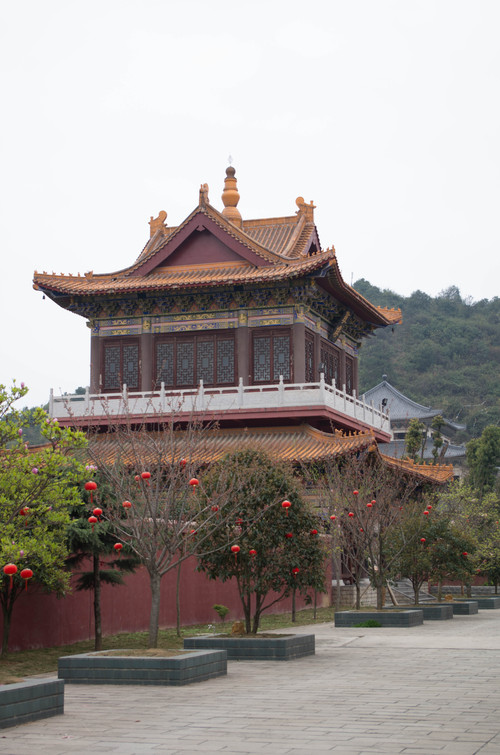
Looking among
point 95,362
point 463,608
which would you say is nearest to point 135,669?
point 463,608

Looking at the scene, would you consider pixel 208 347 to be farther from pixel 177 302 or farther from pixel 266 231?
pixel 266 231

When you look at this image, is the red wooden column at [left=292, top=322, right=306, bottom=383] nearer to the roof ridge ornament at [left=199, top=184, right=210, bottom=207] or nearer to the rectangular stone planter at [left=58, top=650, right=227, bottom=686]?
the roof ridge ornament at [left=199, top=184, right=210, bottom=207]

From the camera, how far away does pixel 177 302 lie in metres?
35.4

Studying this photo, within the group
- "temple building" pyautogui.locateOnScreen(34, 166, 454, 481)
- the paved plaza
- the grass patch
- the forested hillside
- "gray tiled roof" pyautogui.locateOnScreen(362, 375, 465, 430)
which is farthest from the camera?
the forested hillside

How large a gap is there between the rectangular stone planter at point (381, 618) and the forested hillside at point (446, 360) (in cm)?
8146

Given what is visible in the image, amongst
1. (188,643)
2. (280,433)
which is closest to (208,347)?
Answer: (280,433)

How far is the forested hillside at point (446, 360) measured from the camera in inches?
4505

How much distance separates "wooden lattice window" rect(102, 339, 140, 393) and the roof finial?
593cm

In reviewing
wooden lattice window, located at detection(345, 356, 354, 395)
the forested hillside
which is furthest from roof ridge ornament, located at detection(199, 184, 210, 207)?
the forested hillside

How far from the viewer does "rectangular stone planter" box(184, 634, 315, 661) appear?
52.2ft

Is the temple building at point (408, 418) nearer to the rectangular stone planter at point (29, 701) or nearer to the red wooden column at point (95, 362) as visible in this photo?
the red wooden column at point (95, 362)

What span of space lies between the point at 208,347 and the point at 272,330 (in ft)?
7.77

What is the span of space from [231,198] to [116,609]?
20603 mm

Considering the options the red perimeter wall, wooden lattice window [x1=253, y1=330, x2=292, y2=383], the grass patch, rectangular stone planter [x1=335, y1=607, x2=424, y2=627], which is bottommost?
the grass patch
